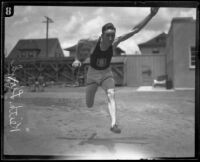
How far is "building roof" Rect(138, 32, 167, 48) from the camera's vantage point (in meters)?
3.26

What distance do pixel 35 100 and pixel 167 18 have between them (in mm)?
2192

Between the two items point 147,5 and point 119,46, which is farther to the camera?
point 119,46

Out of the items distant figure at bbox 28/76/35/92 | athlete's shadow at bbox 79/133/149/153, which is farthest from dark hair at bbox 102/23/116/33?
athlete's shadow at bbox 79/133/149/153

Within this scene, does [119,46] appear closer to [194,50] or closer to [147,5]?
[147,5]

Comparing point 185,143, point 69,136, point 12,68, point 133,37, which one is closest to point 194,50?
point 133,37

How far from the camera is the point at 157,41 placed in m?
3.35

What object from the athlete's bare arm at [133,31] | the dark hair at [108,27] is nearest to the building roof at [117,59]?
the athlete's bare arm at [133,31]

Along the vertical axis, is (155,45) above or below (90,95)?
above

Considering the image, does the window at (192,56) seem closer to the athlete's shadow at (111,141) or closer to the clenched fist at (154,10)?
the clenched fist at (154,10)

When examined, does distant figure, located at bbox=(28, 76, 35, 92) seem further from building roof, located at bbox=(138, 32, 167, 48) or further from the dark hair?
building roof, located at bbox=(138, 32, 167, 48)

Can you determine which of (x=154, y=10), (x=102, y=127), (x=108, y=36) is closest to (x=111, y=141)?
(x=102, y=127)

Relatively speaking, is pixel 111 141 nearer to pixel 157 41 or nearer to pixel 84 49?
pixel 84 49

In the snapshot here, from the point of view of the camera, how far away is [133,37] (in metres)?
3.21

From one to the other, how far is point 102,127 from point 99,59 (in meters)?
0.96
